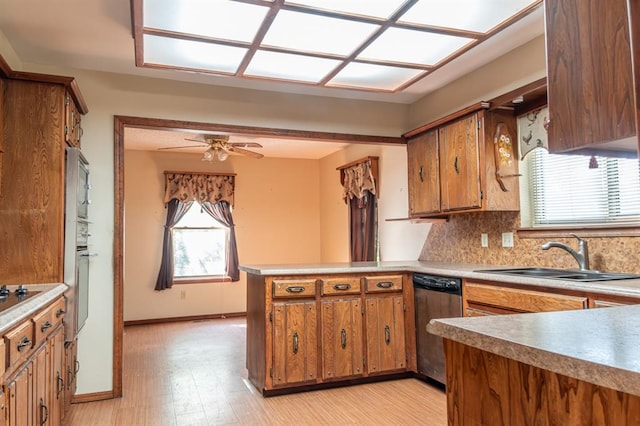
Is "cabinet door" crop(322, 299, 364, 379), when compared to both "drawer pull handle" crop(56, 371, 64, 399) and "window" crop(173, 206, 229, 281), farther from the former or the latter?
"window" crop(173, 206, 229, 281)

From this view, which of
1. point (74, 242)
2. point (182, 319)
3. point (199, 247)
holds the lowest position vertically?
point (182, 319)

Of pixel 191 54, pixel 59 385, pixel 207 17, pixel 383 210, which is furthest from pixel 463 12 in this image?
pixel 383 210

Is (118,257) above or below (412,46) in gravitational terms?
below

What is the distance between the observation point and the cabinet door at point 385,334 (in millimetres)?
3590

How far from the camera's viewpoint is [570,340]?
37.1 inches

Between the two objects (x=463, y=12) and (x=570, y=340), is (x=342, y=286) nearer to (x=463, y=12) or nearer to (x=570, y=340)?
(x=463, y=12)

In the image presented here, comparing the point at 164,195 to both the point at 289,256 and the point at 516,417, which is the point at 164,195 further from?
the point at 516,417

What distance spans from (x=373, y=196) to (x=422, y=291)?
8.23 feet

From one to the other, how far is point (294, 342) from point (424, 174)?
6.03 feet

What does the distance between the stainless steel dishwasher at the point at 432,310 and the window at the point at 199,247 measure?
429cm

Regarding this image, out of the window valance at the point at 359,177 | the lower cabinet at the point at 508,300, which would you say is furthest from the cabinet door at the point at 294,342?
the window valance at the point at 359,177

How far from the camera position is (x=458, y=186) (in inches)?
141

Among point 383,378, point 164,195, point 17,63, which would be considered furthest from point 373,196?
point 17,63

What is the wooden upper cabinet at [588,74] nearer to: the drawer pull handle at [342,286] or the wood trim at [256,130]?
the drawer pull handle at [342,286]
